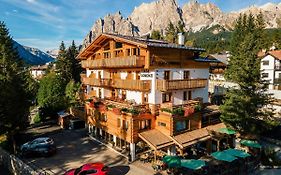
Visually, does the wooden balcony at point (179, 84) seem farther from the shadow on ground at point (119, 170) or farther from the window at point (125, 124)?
the shadow on ground at point (119, 170)

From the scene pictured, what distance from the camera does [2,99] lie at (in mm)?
28797

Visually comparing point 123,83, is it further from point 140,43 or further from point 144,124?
point 144,124

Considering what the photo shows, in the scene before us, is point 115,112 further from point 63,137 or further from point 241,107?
point 241,107

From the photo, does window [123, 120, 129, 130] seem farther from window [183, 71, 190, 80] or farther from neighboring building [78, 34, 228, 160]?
window [183, 71, 190, 80]

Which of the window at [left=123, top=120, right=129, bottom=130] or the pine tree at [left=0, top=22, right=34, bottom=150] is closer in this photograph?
the window at [left=123, top=120, right=129, bottom=130]

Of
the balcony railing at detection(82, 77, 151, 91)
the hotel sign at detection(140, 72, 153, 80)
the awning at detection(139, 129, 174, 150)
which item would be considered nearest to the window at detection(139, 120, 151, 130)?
the awning at detection(139, 129, 174, 150)

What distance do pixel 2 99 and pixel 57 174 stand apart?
37.9 ft

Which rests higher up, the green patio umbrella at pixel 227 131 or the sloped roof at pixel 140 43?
the sloped roof at pixel 140 43

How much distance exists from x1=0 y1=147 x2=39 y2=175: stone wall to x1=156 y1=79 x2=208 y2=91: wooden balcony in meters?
14.7

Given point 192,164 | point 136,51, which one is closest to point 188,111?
point 192,164

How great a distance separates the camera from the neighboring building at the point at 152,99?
26609 millimetres

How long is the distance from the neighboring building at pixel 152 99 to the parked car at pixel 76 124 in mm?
5156

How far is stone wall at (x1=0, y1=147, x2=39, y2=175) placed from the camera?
897 inches

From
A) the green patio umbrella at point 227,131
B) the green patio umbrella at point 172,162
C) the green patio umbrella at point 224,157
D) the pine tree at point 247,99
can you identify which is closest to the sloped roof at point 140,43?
the pine tree at point 247,99
